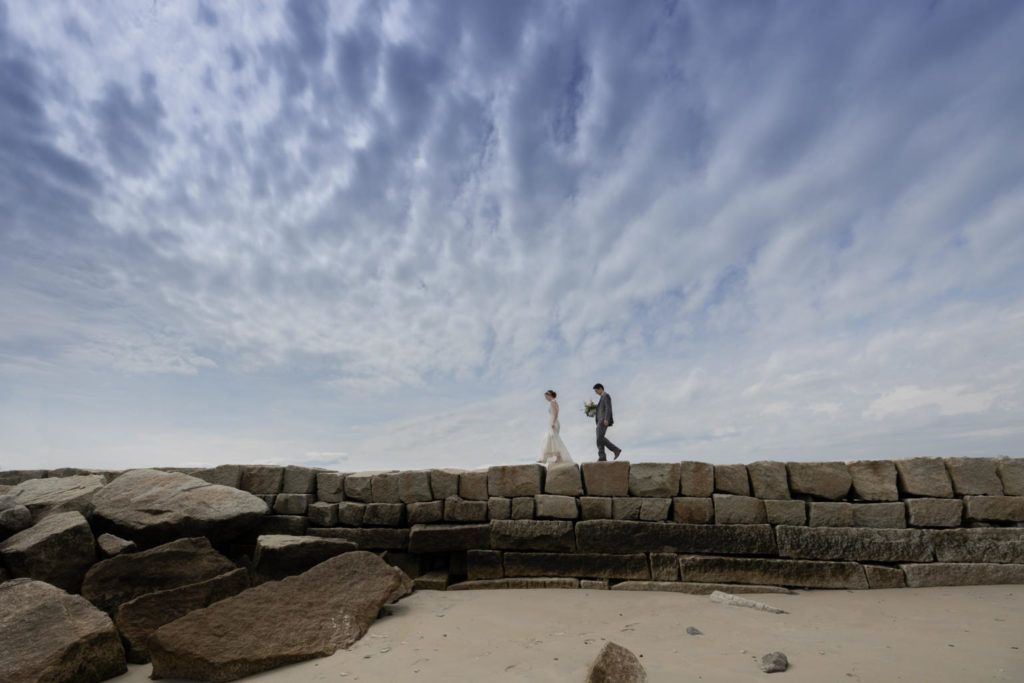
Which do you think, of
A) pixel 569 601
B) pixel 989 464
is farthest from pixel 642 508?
pixel 989 464

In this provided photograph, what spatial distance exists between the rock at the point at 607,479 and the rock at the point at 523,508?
852 millimetres

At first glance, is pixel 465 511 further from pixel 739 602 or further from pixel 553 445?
pixel 739 602

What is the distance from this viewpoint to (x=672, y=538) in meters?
7.77

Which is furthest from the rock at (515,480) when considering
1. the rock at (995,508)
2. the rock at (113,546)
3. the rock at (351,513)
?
the rock at (995,508)

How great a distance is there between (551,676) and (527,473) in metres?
3.80

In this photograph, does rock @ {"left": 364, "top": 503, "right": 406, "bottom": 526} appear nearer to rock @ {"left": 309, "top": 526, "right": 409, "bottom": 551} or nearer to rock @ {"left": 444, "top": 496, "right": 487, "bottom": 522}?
rock @ {"left": 309, "top": 526, "right": 409, "bottom": 551}

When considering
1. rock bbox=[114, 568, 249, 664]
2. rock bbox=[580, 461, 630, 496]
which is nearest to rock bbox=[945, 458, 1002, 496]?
rock bbox=[580, 461, 630, 496]

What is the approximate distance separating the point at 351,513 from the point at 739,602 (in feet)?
18.6

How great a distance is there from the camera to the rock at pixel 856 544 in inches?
291

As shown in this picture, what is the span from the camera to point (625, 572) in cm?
776

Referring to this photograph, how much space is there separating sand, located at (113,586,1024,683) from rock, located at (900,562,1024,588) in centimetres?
17

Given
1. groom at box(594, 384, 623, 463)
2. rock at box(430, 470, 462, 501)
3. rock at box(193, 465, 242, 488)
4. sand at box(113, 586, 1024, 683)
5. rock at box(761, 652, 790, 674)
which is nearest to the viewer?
rock at box(761, 652, 790, 674)

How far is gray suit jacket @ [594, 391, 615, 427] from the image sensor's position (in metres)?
10.2

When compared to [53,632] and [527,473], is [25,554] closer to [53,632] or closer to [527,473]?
[53,632]
